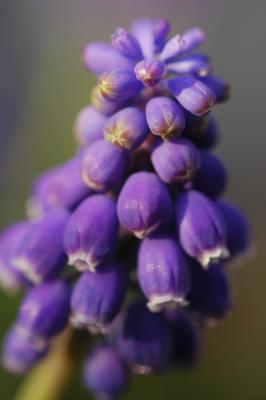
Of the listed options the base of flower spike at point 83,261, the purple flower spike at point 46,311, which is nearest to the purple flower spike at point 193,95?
the base of flower spike at point 83,261

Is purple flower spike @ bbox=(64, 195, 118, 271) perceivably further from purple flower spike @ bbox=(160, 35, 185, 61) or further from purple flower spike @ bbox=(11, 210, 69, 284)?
purple flower spike @ bbox=(160, 35, 185, 61)

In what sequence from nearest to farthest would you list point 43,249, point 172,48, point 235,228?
point 172,48 < point 43,249 < point 235,228

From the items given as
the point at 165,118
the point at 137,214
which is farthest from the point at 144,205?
the point at 165,118

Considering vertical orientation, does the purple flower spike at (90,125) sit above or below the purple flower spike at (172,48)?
below

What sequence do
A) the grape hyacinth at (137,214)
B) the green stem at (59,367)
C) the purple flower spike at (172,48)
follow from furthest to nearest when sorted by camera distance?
the green stem at (59,367)
the purple flower spike at (172,48)
the grape hyacinth at (137,214)

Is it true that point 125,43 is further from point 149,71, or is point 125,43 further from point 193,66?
point 193,66

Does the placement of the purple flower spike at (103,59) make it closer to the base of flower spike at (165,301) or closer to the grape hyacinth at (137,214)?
the grape hyacinth at (137,214)
